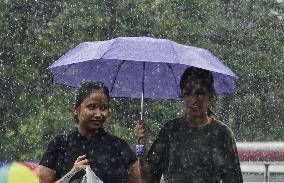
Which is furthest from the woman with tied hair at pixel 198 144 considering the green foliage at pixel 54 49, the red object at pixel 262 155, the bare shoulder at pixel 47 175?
the green foliage at pixel 54 49

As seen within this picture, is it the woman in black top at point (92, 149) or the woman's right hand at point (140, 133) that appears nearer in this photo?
the woman in black top at point (92, 149)

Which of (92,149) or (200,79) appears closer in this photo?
(92,149)

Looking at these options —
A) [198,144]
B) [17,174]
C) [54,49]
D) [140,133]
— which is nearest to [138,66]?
[140,133]

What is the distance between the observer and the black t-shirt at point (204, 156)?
4.58 meters

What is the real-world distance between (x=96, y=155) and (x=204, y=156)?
1072 mm

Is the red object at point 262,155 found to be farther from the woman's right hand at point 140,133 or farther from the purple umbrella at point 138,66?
the woman's right hand at point 140,133

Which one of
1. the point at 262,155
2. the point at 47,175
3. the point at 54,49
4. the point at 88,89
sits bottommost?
the point at 262,155

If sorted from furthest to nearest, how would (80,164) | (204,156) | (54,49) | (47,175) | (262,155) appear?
1. (54,49)
2. (262,155)
3. (204,156)
4. (47,175)
5. (80,164)

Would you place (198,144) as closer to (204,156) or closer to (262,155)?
(204,156)

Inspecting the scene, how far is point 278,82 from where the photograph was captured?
32688 millimetres

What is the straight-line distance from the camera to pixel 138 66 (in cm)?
568

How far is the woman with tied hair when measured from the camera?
181 inches

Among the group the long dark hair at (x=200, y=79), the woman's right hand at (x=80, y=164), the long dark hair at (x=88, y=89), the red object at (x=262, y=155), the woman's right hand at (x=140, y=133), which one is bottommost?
the red object at (x=262, y=155)

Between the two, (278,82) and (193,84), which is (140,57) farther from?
(278,82)
